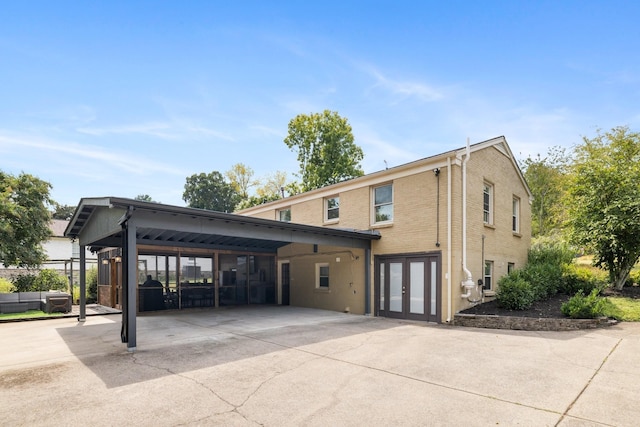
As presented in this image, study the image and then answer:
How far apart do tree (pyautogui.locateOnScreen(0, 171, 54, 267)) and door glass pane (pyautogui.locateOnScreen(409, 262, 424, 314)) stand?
16774mm

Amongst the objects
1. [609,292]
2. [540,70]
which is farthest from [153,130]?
[609,292]

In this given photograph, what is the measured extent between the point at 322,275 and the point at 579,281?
9.83 m

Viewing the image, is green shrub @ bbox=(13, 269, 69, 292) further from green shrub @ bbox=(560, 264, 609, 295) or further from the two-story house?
green shrub @ bbox=(560, 264, 609, 295)

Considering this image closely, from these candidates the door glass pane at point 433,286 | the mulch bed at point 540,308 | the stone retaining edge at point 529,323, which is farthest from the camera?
the door glass pane at point 433,286

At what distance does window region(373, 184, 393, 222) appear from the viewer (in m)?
13.1

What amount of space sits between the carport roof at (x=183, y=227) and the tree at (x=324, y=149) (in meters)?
17.0

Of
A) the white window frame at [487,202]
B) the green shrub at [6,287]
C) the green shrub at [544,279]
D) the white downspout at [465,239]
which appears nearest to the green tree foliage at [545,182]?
the green shrub at [544,279]

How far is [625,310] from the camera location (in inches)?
411

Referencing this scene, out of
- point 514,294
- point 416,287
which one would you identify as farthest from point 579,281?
point 416,287

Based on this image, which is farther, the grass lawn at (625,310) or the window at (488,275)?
the window at (488,275)

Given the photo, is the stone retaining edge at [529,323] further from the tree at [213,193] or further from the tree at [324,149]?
the tree at [213,193]

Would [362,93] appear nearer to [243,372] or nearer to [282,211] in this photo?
[282,211]

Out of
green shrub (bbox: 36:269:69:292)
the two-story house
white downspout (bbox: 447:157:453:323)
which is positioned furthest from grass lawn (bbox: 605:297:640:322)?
green shrub (bbox: 36:269:69:292)

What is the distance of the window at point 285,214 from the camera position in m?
17.8
